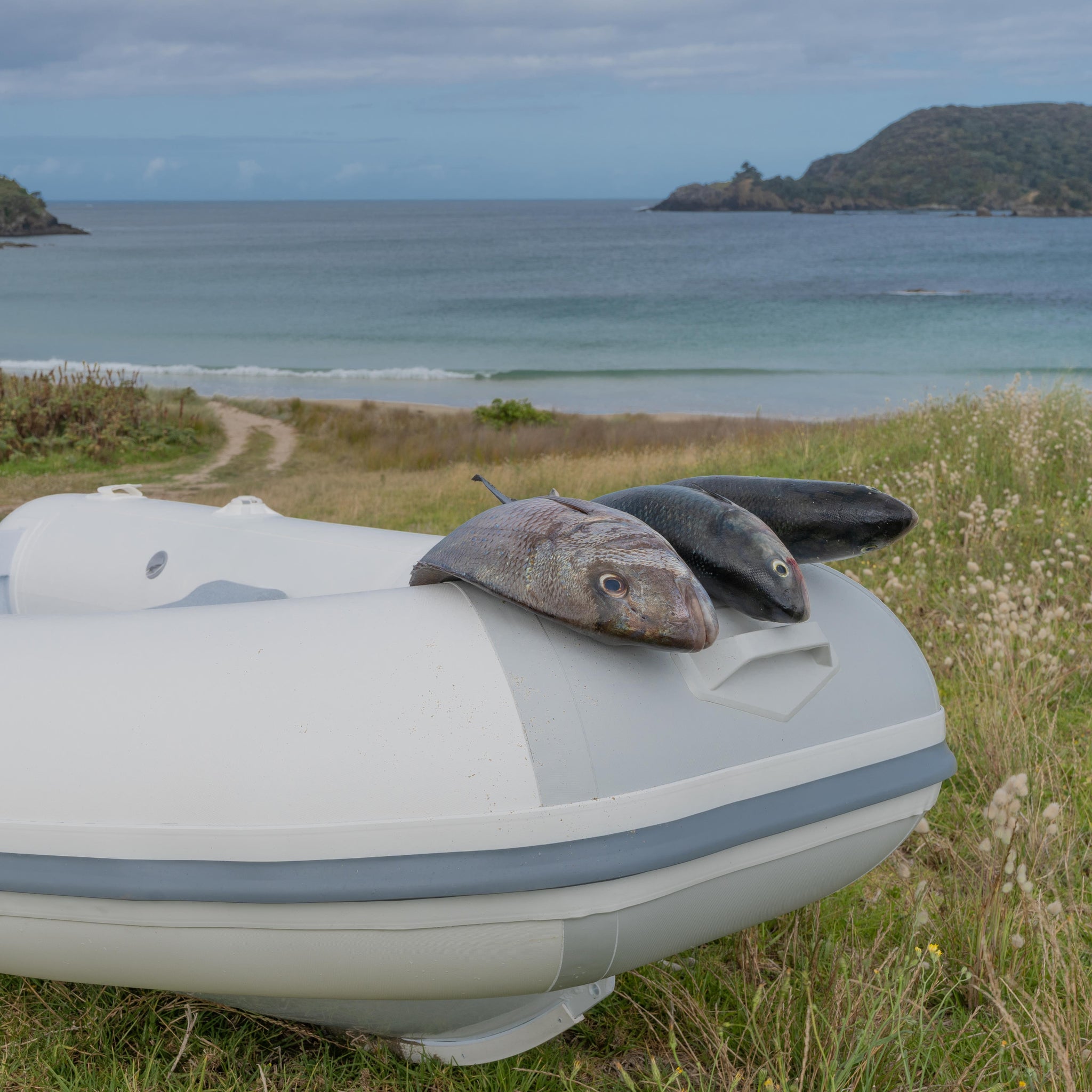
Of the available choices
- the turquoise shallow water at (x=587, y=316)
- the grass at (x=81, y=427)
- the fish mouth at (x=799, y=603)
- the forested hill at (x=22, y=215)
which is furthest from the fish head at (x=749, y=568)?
the forested hill at (x=22, y=215)

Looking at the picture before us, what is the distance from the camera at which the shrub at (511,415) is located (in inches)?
560

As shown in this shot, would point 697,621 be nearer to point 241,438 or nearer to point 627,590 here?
point 627,590

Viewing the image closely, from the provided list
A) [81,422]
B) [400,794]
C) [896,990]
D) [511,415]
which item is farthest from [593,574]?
[511,415]

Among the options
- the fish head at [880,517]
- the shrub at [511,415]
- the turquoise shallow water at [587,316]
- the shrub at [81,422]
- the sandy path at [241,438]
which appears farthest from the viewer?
the turquoise shallow water at [587,316]

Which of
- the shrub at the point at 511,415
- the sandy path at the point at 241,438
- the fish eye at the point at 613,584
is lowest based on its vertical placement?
the sandy path at the point at 241,438

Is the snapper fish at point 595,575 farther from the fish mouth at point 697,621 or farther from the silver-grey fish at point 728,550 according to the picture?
the silver-grey fish at point 728,550

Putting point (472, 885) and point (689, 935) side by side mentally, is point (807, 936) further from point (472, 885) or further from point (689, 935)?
point (472, 885)

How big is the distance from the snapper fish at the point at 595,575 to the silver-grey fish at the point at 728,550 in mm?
175

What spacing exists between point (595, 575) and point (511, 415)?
13.0 meters

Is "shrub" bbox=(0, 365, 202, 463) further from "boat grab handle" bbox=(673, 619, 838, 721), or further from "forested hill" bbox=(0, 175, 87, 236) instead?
"forested hill" bbox=(0, 175, 87, 236)

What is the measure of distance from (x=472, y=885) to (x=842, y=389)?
2282 cm

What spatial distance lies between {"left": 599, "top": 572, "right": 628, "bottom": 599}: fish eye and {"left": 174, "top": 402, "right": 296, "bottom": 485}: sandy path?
9687 millimetres

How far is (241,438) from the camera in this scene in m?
13.2


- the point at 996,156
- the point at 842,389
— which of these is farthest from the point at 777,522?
the point at 996,156
